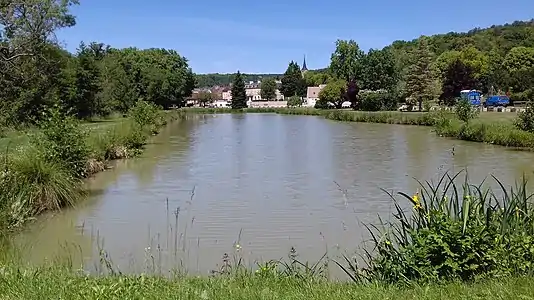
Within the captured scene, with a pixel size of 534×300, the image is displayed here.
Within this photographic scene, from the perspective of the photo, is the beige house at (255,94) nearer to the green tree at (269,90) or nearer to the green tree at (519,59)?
the green tree at (269,90)

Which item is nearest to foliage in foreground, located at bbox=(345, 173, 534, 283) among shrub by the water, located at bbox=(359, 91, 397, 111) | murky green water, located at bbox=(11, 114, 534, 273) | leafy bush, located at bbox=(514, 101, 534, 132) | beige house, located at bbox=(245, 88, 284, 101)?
murky green water, located at bbox=(11, 114, 534, 273)

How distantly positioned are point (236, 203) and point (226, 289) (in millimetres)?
8529

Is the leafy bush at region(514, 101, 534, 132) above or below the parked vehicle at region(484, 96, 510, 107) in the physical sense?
below

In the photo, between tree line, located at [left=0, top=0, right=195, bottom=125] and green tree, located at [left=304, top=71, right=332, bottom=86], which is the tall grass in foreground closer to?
tree line, located at [left=0, top=0, right=195, bottom=125]

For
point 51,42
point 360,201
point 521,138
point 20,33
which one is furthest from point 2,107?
point 521,138

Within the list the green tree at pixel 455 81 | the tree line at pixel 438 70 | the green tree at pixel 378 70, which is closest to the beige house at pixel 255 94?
the tree line at pixel 438 70

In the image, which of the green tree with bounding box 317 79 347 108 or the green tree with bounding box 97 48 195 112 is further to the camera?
the green tree with bounding box 317 79 347 108

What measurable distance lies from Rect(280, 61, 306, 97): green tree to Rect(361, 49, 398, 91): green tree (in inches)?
1732

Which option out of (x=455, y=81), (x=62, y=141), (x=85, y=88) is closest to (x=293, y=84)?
(x=455, y=81)

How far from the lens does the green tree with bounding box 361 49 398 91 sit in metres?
76.4

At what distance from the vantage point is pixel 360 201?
12867mm

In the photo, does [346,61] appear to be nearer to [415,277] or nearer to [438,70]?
[438,70]

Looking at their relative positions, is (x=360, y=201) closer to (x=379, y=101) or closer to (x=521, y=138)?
(x=521, y=138)

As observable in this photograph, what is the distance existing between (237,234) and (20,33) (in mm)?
24295
